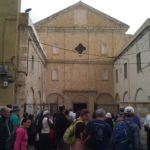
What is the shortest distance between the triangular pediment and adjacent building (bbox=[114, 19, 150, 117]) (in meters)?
4.47

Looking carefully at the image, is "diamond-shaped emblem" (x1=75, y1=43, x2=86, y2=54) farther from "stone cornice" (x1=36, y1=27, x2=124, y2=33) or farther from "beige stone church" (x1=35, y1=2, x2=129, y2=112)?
"stone cornice" (x1=36, y1=27, x2=124, y2=33)

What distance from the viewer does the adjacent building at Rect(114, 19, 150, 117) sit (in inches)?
775

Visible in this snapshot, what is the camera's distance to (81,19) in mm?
31141

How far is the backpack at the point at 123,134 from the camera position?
6.01 meters

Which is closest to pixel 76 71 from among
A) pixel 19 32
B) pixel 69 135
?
pixel 19 32

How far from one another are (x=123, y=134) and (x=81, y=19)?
85.2 feet

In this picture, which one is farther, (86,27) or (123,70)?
(86,27)

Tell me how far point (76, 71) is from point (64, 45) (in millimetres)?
2878

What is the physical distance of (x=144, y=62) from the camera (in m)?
20.4

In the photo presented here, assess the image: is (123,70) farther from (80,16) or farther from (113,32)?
(80,16)

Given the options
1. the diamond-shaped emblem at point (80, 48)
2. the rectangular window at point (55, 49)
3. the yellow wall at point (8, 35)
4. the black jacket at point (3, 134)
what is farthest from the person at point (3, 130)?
the diamond-shaped emblem at point (80, 48)

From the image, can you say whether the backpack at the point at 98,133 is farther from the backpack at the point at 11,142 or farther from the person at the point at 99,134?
the backpack at the point at 11,142

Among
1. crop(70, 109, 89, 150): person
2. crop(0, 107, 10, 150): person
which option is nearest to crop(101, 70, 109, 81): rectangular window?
crop(0, 107, 10, 150): person

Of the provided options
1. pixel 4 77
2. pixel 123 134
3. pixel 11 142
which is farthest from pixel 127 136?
pixel 4 77
